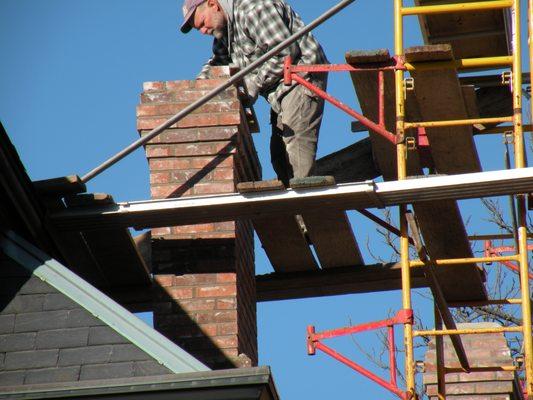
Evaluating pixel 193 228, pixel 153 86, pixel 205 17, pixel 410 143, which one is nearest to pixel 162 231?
pixel 193 228

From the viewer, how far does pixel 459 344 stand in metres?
11.9

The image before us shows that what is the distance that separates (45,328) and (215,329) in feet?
7.12

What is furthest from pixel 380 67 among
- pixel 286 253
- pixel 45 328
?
pixel 45 328

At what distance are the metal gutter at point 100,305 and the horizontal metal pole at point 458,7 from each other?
3.68 metres

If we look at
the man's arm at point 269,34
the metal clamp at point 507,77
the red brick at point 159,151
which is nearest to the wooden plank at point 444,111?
the metal clamp at point 507,77

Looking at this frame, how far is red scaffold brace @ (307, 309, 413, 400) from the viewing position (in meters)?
10.6

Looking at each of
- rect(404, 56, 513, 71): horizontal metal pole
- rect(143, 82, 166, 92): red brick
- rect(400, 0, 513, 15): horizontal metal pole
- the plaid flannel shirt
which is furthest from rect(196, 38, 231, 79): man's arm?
rect(404, 56, 513, 71): horizontal metal pole

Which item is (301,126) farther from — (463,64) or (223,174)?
(463,64)

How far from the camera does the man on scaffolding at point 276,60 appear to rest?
38.0 ft

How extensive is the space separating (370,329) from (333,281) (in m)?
1.82

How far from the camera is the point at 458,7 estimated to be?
11711mm

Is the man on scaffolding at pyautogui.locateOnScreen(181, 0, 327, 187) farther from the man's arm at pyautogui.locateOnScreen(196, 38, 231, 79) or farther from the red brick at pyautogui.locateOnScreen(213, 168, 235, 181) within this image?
the red brick at pyautogui.locateOnScreen(213, 168, 235, 181)

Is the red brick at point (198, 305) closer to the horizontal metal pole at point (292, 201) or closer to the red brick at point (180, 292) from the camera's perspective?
the red brick at point (180, 292)

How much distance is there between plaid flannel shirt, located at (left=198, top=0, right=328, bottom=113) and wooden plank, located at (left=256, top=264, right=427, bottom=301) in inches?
62.3
